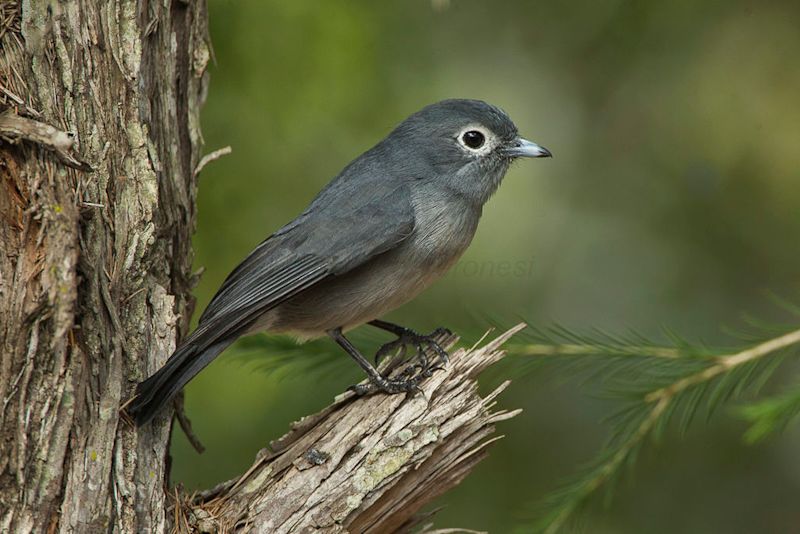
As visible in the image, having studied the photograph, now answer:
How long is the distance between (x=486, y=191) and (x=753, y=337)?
164 centimetres

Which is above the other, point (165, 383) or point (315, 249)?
point (315, 249)

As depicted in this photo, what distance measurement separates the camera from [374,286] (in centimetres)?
439

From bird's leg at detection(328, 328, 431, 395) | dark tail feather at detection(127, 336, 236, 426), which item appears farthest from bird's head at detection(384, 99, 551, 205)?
dark tail feather at detection(127, 336, 236, 426)

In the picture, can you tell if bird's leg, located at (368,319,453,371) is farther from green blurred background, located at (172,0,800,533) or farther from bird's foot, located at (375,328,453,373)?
green blurred background, located at (172,0,800,533)

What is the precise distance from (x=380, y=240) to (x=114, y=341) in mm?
1394

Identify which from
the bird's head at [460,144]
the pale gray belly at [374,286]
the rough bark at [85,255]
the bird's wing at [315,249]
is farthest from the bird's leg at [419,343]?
the rough bark at [85,255]

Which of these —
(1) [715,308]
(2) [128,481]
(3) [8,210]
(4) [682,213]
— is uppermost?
(3) [8,210]

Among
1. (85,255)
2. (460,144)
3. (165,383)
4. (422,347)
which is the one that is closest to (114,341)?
(165,383)

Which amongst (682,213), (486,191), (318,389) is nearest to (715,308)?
(682,213)

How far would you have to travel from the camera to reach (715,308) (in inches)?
224

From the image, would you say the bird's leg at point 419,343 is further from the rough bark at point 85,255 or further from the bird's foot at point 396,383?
the rough bark at point 85,255

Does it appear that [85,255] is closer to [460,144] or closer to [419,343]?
[419,343]

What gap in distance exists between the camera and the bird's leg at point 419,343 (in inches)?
163

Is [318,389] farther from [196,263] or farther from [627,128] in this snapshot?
[627,128]
